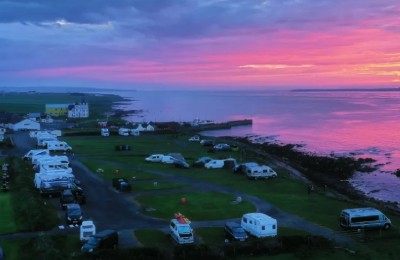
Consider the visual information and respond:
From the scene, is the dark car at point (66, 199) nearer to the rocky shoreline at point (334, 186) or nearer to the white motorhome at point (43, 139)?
the rocky shoreline at point (334, 186)

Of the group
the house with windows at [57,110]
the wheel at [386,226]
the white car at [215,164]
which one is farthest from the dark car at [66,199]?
the house with windows at [57,110]

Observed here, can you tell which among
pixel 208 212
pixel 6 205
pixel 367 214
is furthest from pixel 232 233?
pixel 6 205

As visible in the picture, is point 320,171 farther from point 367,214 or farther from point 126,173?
point 367,214

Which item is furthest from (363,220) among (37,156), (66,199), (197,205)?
(37,156)

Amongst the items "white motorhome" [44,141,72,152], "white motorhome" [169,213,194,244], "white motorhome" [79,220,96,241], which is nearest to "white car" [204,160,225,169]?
"white motorhome" [44,141,72,152]

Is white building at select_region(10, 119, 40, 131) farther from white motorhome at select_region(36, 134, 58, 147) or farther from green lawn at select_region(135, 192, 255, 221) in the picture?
green lawn at select_region(135, 192, 255, 221)
